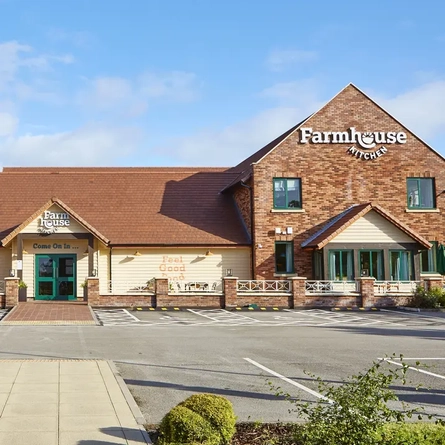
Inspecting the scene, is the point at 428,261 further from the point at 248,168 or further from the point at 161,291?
the point at 161,291

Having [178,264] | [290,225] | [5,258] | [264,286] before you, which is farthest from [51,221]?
[290,225]

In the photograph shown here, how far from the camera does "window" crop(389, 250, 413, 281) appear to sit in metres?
30.2

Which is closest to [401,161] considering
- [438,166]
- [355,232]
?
[438,166]

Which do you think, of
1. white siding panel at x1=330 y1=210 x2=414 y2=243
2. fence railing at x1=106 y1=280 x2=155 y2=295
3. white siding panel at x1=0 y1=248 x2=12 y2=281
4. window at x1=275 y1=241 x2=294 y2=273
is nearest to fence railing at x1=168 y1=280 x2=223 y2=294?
fence railing at x1=106 y1=280 x2=155 y2=295

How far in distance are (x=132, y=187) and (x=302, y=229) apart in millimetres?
10104

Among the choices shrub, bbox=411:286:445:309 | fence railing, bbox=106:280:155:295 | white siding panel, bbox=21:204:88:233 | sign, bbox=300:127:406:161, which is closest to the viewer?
shrub, bbox=411:286:445:309

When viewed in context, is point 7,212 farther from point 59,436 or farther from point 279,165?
point 59,436

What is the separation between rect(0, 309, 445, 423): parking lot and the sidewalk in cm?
46

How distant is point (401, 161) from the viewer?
32.3 m

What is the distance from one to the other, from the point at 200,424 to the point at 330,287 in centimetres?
2339

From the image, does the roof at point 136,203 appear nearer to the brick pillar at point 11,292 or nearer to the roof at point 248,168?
the roof at point 248,168

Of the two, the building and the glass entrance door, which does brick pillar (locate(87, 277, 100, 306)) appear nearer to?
the building

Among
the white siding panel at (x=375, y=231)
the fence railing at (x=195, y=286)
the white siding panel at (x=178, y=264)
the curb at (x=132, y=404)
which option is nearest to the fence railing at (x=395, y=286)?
the white siding panel at (x=375, y=231)

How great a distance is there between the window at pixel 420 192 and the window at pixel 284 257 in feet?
22.2
